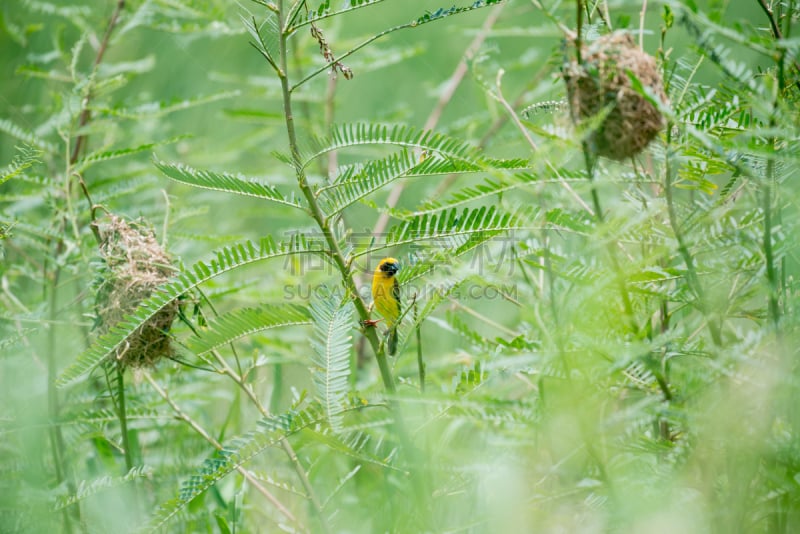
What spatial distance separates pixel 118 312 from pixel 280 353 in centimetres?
138

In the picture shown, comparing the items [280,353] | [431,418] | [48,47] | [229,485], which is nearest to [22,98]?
[48,47]

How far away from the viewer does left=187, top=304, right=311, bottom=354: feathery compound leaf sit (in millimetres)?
2016

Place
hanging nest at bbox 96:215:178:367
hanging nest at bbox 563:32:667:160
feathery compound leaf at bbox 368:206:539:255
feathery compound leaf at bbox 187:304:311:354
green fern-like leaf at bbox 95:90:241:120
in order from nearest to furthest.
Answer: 1. hanging nest at bbox 563:32:667:160
2. feathery compound leaf at bbox 368:206:539:255
3. feathery compound leaf at bbox 187:304:311:354
4. hanging nest at bbox 96:215:178:367
5. green fern-like leaf at bbox 95:90:241:120

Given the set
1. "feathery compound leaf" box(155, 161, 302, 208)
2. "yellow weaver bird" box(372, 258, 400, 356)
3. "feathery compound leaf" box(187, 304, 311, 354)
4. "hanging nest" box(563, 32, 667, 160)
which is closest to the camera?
"hanging nest" box(563, 32, 667, 160)

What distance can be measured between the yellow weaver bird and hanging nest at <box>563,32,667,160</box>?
1.20 meters

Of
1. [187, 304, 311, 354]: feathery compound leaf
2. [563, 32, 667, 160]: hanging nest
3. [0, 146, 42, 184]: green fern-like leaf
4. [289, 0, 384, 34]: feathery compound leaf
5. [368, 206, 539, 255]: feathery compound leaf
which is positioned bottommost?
[187, 304, 311, 354]: feathery compound leaf

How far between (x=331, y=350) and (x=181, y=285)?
44cm

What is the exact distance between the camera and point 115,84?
3.05 m

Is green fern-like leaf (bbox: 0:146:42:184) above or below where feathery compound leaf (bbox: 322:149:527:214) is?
above

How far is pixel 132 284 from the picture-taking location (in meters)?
2.43

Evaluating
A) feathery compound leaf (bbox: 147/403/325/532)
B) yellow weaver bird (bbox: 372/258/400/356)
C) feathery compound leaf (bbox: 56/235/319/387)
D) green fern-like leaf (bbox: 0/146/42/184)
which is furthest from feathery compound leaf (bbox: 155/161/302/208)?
yellow weaver bird (bbox: 372/258/400/356)

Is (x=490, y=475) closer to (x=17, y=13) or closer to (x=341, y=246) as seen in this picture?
(x=341, y=246)

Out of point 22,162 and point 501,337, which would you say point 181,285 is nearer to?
point 22,162

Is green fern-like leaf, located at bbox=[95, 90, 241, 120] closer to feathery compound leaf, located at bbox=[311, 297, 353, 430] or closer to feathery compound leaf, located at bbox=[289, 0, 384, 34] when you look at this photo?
feathery compound leaf, located at bbox=[289, 0, 384, 34]
